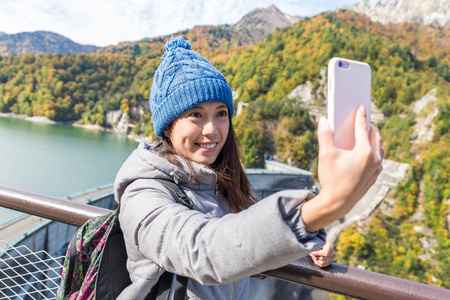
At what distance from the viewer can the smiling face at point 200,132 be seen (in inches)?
35.8

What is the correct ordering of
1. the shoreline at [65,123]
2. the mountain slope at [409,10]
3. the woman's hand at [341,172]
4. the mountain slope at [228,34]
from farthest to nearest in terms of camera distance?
the mountain slope at [409,10]
the mountain slope at [228,34]
the shoreline at [65,123]
the woman's hand at [341,172]

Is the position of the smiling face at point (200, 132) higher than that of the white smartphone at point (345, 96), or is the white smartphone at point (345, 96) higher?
the white smartphone at point (345, 96)

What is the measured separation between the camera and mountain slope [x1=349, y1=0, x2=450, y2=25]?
2872 inches

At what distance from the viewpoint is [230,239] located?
19.6 inches

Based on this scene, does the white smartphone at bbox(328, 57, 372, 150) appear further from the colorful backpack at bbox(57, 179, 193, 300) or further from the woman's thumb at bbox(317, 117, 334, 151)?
the colorful backpack at bbox(57, 179, 193, 300)

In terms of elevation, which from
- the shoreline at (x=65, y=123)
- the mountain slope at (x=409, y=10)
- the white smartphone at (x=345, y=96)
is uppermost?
the mountain slope at (x=409, y=10)

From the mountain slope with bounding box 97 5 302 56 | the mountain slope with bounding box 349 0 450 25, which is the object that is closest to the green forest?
the mountain slope with bounding box 97 5 302 56

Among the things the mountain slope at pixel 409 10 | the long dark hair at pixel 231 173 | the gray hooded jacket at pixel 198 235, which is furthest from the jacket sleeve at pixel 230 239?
the mountain slope at pixel 409 10

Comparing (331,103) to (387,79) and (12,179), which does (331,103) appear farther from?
(387,79)

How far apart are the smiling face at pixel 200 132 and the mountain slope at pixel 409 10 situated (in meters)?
77.6

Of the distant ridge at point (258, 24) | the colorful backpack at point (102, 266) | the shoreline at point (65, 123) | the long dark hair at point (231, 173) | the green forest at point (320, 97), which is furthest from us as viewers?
the distant ridge at point (258, 24)

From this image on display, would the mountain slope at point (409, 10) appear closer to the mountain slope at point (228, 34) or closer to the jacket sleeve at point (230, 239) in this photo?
the mountain slope at point (228, 34)

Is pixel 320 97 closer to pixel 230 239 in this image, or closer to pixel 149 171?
pixel 149 171

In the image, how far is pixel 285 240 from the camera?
47cm
